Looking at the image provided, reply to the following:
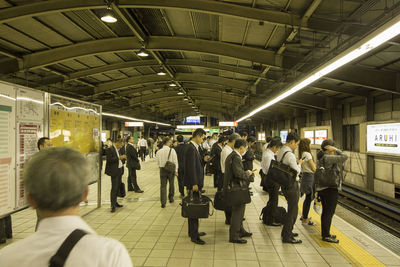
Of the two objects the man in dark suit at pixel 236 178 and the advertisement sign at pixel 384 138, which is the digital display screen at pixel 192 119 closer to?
the advertisement sign at pixel 384 138

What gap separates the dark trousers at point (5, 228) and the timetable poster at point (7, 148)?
0.69 m

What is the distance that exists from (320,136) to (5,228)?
12127 mm

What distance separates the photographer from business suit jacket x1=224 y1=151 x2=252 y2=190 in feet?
13.1

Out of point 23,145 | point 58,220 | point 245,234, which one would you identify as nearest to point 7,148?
point 23,145

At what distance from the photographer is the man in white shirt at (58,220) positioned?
2.77 feet

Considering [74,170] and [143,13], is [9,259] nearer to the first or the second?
[74,170]

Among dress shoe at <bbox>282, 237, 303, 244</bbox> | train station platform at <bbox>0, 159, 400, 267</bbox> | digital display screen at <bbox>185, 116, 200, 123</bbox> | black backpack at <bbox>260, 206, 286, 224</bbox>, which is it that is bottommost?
train station platform at <bbox>0, 159, 400, 267</bbox>

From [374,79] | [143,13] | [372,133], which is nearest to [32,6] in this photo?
[143,13]

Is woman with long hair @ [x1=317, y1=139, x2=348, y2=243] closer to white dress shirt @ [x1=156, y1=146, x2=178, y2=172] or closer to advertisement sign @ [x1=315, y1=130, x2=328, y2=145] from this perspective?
white dress shirt @ [x1=156, y1=146, x2=178, y2=172]

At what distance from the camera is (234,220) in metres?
4.14

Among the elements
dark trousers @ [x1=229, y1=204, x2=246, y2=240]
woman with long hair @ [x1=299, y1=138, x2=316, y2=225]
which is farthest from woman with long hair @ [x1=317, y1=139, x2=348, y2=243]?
dark trousers @ [x1=229, y1=204, x2=246, y2=240]

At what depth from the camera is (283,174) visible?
4.08m

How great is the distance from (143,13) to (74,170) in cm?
647

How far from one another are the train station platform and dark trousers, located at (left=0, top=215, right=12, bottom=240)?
4.5 inches
